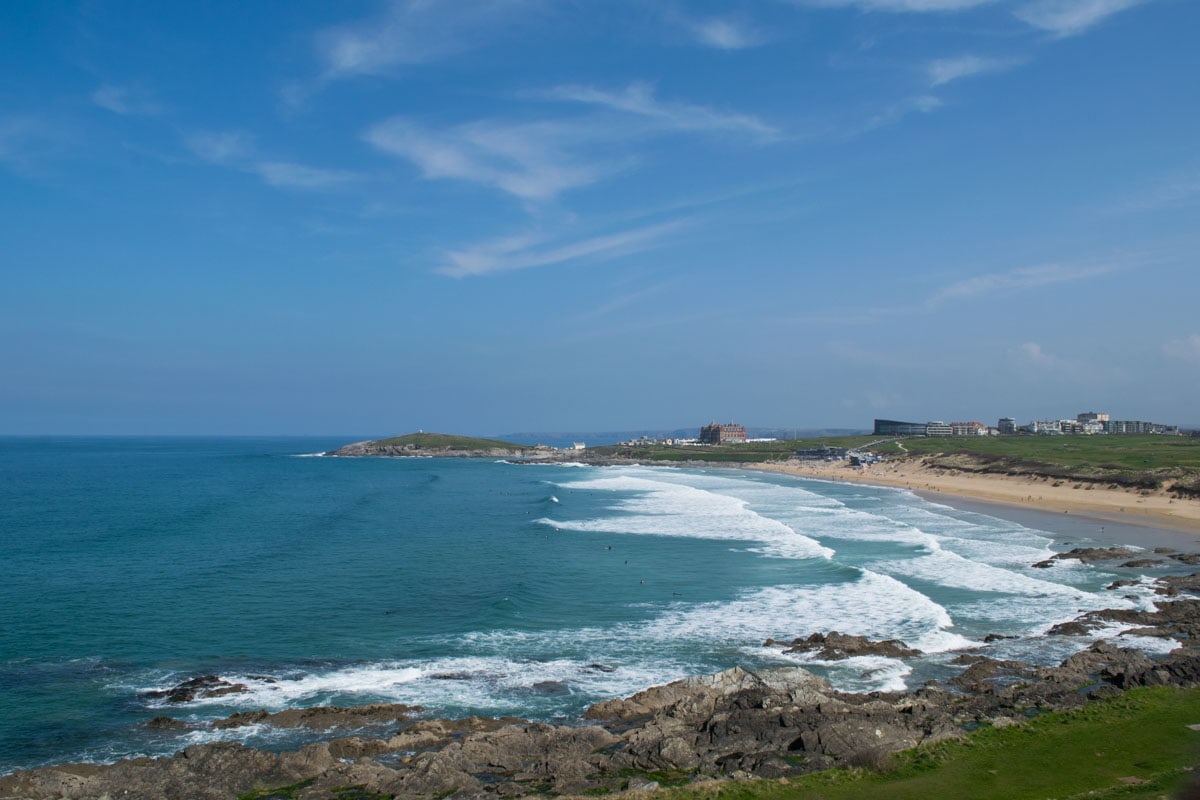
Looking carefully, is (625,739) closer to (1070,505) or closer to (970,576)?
(970,576)

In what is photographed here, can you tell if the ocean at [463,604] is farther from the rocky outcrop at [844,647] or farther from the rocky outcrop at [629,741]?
the rocky outcrop at [629,741]

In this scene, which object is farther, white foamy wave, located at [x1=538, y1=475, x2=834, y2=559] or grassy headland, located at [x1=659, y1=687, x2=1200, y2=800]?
white foamy wave, located at [x1=538, y1=475, x2=834, y2=559]

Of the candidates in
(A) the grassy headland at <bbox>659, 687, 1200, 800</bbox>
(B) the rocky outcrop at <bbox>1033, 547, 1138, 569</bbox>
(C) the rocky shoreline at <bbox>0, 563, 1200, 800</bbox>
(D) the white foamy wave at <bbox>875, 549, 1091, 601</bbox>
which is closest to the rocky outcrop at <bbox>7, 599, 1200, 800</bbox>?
(C) the rocky shoreline at <bbox>0, 563, 1200, 800</bbox>

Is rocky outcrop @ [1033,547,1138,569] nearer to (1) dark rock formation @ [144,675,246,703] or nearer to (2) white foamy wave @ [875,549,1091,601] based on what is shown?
(2) white foamy wave @ [875,549,1091,601]

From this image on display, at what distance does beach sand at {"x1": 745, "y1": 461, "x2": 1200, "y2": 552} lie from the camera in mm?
53562

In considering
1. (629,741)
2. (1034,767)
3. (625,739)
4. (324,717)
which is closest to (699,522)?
(625,739)

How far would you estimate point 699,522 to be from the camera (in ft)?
202

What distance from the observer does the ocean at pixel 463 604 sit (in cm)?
2306

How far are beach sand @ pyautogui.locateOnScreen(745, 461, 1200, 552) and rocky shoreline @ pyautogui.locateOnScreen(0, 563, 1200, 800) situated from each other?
35027mm

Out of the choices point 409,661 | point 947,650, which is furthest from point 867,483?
point 409,661

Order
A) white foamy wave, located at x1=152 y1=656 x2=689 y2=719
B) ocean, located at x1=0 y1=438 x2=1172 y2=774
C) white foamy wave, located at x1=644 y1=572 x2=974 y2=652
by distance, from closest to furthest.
Answer: white foamy wave, located at x1=152 y1=656 x2=689 y2=719
ocean, located at x1=0 y1=438 x2=1172 y2=774
white foamy wave, located at x1=644 y1=572 x2=974 y2=652

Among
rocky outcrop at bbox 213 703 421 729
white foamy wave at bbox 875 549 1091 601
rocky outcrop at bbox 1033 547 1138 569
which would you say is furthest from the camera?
rocky outcrop at bbox 1033 547 1138 569

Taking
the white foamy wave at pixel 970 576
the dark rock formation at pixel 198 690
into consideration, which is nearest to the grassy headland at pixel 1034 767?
the dark rock formation at pixel 198 690

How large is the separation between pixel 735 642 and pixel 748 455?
457ft
